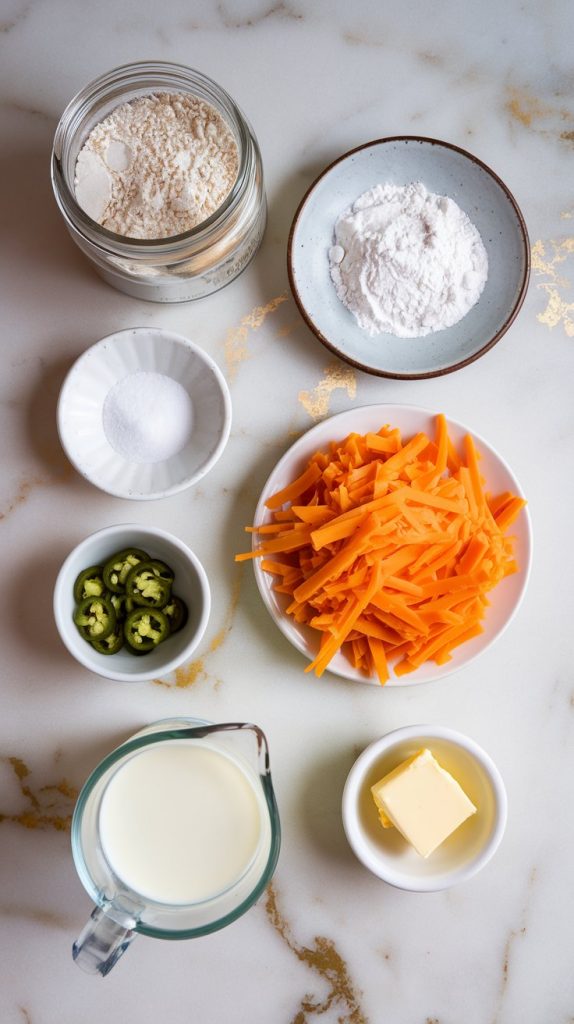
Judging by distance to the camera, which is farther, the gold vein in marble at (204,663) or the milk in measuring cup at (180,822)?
the gold vein in marble at (204,663)

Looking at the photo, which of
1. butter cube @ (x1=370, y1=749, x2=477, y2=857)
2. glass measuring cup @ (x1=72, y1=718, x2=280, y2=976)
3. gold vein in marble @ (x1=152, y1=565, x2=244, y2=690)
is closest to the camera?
glass measuring cup @ (x1=72, y1=718, x2=280, y2=976)

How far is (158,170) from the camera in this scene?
123 centimetres

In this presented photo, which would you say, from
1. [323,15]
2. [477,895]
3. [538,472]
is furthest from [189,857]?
[323,15]

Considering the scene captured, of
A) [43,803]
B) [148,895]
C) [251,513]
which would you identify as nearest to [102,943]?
[148,895]

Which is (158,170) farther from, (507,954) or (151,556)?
(507,954)

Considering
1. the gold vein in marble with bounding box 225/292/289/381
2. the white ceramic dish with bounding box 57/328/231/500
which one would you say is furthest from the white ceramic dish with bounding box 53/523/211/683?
the gold vein in marble with bounding box 225/292/289/381

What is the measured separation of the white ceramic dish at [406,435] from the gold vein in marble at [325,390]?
0.08 m

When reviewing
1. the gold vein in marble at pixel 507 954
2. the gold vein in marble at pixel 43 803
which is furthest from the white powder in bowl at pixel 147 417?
the gold vein in marble at pixel 507 954

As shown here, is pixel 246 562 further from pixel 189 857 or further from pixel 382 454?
pixel 189 857

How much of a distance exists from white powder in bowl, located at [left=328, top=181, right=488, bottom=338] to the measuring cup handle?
3.15ft

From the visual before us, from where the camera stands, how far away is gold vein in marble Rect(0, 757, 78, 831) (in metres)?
1.41

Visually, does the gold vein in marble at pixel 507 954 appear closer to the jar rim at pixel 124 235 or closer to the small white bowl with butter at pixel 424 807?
the small white bowl with butter at pixel 424 807

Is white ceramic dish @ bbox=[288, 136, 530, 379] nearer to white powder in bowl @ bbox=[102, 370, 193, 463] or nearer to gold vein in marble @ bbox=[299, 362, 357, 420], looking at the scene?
gold vein in marble @ bbox=[299, 362, 357, 420]

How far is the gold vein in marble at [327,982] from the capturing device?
4.61ft
